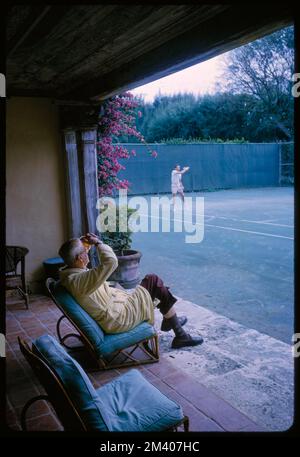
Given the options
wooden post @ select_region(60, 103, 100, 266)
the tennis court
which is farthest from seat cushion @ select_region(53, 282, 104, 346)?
wooden post @ select_region(60, 103, 100, 266)

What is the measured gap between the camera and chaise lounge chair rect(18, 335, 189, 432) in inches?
82.4

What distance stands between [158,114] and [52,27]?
3319 cm

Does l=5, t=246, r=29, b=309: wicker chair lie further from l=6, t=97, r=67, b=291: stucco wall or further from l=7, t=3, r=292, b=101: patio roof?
l=7, t=3, r=292, b=101: patio roof

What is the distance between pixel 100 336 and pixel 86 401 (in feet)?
5.35

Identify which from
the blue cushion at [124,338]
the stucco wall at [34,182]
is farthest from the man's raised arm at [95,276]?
the stucco wall at [34,182]

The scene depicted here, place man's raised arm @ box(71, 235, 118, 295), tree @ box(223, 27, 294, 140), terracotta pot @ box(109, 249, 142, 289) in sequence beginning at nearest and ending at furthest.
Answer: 1. man's raised arm @ box(71, 235, 118, 295)
2. terracotta pot @ box(109, 249, 142, 289)
3. tree @ box(223, 27, 294, 140)

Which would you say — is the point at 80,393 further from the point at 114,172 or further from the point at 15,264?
the point at 114,172

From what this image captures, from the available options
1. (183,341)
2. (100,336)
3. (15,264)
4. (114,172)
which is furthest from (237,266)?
(100,336)

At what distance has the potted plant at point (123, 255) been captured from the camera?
6.62 metres

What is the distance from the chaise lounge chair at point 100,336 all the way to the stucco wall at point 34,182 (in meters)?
2.63

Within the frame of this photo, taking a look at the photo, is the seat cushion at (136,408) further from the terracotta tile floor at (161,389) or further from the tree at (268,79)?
the tree at (268,79)

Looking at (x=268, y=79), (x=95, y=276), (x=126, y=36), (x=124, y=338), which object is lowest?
(x=124, y=338)

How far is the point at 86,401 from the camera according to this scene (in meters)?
2.12

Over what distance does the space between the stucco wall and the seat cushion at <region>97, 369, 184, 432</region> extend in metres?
4.03
